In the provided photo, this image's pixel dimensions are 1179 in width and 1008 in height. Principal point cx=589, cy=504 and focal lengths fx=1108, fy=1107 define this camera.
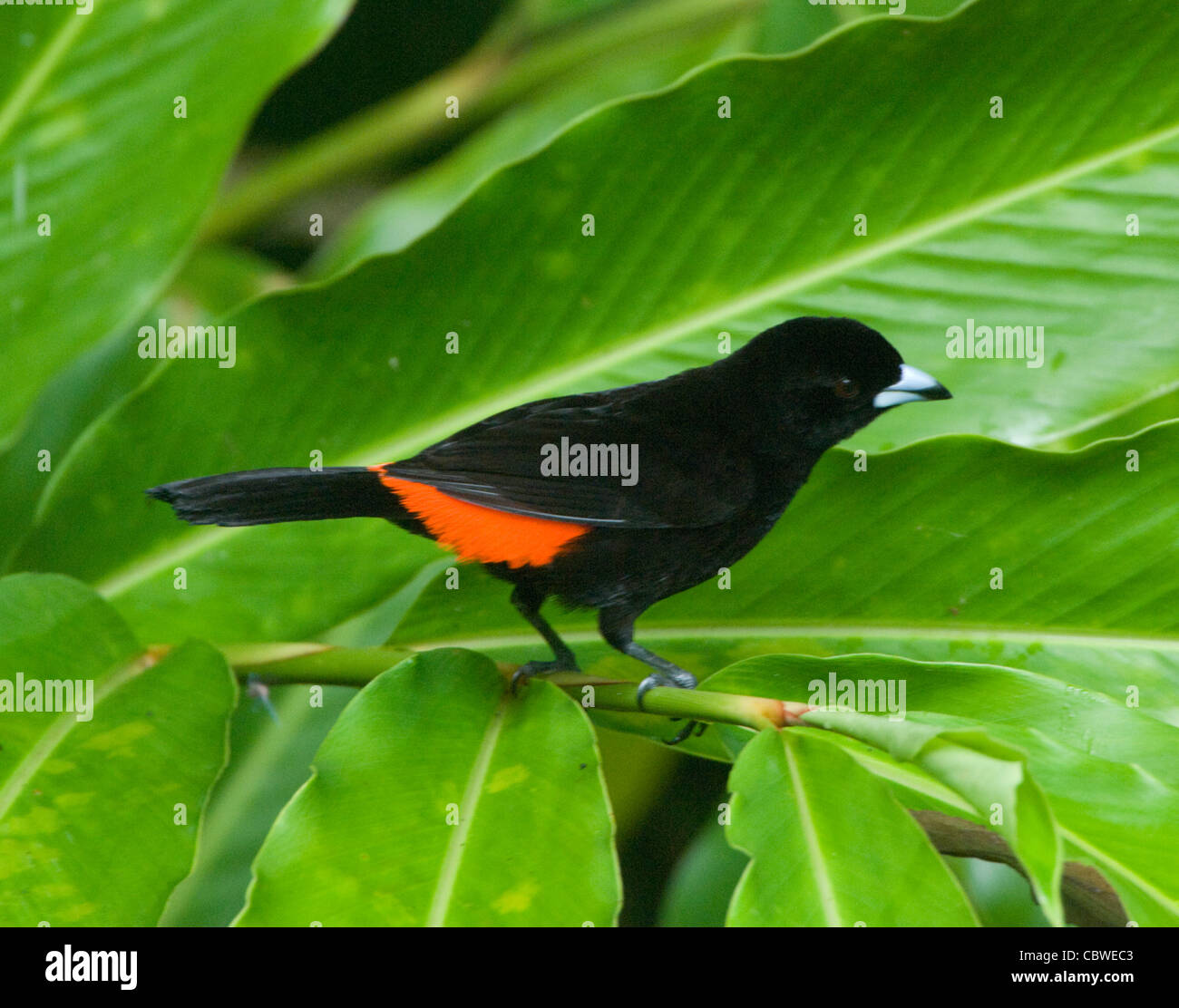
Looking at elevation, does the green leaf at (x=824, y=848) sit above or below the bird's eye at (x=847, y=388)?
below

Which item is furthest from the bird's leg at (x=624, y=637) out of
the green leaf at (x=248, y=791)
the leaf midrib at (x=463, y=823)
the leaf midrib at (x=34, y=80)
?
the leaf midrib at (x=34, y=80)

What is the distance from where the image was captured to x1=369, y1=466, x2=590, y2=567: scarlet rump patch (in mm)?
1522

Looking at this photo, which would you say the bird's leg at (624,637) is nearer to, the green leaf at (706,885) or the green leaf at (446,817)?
the green leaf at (446,817)

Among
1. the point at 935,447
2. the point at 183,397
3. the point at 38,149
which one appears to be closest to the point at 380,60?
the point at 38,149

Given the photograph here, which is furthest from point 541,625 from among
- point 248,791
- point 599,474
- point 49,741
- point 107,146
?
point 107,146

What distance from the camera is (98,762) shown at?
1521mm

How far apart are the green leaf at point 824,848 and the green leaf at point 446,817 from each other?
167 millimetres

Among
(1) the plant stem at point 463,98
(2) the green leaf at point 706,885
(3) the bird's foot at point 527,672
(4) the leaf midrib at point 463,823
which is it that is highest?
(1) the plant stem at point 463,98

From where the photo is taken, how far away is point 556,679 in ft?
4.67

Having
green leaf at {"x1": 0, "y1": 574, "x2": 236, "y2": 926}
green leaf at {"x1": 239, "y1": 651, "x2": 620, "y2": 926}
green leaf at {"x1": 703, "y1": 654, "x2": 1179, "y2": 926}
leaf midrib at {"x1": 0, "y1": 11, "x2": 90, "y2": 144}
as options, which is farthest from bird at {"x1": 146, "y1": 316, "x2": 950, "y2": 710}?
leaf midrib at {"x1": 0, "y1": 11, "x2": 90, "y2": 144}

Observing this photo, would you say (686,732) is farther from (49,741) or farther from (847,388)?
(49,741)

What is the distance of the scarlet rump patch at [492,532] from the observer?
152cm

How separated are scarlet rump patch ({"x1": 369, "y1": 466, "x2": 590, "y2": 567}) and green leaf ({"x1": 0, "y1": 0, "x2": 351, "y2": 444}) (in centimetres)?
82

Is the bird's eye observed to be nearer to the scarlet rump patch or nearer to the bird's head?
the bird's head
